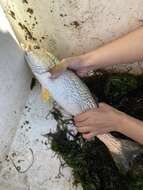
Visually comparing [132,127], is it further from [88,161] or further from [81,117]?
[88,161]

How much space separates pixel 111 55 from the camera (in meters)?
1.51

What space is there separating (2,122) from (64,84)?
29 centimetres

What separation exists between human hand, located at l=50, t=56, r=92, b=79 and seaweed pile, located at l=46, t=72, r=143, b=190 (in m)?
0.19

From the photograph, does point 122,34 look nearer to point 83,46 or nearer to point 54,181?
point 83,46

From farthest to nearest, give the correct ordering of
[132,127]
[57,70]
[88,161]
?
[88,161] < [57,70] < [132,127]

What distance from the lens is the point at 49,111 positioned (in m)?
1.76

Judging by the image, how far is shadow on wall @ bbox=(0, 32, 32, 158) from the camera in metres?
1.59

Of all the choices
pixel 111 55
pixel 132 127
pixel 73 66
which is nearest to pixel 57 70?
pixel 73 66

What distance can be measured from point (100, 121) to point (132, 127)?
0.34 feet

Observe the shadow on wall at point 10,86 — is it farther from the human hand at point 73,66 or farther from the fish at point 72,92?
the human hand at point 73,66

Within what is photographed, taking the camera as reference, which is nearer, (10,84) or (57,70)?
(57,70)

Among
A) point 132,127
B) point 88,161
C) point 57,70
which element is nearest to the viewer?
point 132,127

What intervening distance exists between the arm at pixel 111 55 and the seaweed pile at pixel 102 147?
0.70ft

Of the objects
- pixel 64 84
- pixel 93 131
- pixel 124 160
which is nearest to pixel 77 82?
pixel 64 84
